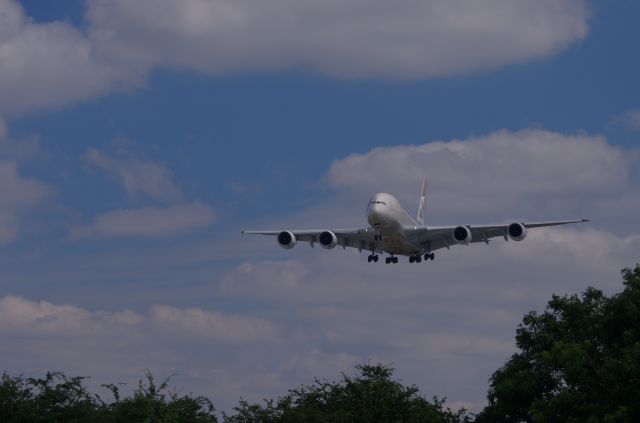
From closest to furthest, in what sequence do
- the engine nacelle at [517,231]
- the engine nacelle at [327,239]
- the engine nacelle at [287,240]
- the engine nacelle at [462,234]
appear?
the engine nacelle at [517,231], the engine nacelle at [462,234], the engine nacelle at [327,239], the engine nacelle at [287,240]

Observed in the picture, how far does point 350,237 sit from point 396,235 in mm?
5896

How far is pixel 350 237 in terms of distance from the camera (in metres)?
78.8

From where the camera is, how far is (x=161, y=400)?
6069 cm

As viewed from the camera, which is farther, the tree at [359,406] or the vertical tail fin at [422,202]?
the vertical tail fin at [422,202]

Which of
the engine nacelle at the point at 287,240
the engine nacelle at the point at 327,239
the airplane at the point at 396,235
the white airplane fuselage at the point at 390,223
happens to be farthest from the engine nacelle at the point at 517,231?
the engine nacelle at the point at 287,240

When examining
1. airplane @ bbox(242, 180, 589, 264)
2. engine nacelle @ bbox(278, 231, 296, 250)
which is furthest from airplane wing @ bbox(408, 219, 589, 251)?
engine nacelle @ bbox(278, 231, 296, 250)

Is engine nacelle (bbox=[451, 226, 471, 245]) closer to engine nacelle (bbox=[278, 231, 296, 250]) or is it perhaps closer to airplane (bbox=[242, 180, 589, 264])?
airplane (bbox=[242, 180, 589, 264])

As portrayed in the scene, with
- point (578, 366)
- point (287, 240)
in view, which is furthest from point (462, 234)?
point (578, 366)

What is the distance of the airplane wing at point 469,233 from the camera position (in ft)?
245

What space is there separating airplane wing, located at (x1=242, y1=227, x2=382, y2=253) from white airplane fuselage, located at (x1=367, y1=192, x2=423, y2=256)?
93 centimetres

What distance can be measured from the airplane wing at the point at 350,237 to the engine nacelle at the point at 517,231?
965cm

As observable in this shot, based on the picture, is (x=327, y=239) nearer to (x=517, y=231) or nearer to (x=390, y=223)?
(x=390, y=223)

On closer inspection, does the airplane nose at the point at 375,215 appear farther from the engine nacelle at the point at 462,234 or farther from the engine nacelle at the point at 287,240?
the engine nacelle at the point at 287,240

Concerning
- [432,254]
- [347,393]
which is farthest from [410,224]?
[347,393]
